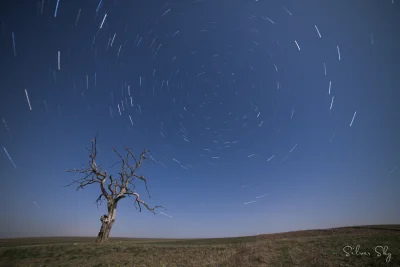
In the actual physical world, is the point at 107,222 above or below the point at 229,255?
above

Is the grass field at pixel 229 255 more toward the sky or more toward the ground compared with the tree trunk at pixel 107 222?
more toward the ground

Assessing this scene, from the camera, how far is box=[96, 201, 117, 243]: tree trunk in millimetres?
23906

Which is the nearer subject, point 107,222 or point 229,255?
point 229,255

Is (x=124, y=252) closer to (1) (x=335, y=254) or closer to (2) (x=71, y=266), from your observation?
(2) (x=71, y=266)

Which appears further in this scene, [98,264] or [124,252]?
[124,252]

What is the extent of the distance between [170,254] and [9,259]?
44.5 feet

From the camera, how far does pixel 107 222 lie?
2452cm

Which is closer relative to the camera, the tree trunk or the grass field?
the grass field

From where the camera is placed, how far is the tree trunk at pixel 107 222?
2391cm

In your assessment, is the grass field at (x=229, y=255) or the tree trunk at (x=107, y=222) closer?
the grass field at (x=229, y=255)

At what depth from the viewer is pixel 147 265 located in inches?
576

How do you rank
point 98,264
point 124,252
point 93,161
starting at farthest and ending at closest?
point 93,161, point 124,252, point 98,264

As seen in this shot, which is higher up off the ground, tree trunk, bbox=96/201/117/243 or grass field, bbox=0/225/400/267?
tree trunk, bbox=96/201/117/243

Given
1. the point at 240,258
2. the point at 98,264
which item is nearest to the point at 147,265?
the point at 98,264
